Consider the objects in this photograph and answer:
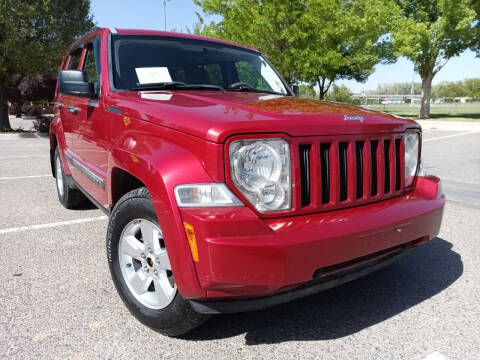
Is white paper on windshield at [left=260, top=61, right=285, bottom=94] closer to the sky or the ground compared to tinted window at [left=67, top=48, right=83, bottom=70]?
closer to the ground

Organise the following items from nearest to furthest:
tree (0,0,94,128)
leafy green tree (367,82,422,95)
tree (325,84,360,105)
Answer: tree (0,0,94,128)
tree (325,84,360,105)
leafy green tree (367,82,422,95)

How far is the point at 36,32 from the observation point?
15250mm

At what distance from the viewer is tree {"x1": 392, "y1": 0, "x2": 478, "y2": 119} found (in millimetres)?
24547

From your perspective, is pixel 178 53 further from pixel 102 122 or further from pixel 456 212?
pixel 456 212

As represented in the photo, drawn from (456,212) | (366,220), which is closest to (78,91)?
(366,220)

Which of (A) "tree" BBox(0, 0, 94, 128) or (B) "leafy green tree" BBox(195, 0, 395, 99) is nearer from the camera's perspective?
(A) "tree" BBox(0, 0, 94, 128)

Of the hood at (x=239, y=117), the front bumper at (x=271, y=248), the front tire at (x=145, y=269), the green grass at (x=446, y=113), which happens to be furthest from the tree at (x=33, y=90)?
the front bumper at (x=271, y=248)

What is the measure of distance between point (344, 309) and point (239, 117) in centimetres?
143

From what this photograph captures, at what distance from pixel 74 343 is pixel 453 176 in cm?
657

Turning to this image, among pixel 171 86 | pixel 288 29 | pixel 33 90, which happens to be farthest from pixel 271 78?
pixel 33 90

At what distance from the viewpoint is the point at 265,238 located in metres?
→ 1.83

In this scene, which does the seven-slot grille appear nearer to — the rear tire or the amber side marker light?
the amber side marker light

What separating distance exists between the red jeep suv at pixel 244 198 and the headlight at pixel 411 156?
12 mm

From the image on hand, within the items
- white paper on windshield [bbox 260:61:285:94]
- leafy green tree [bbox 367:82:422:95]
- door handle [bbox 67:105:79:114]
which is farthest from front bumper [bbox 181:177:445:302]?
leafy green tree [bbox 367:82:422:95]
